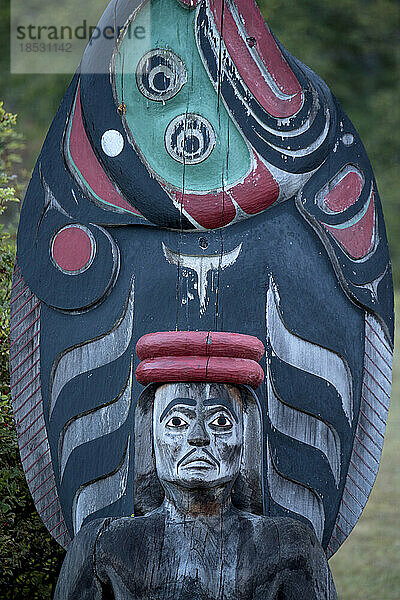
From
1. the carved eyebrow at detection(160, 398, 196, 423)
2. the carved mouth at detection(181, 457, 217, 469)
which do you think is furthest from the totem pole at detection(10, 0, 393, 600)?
the carved mouth at detection(181, 457, 217, 469)

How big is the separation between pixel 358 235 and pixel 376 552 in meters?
2.33

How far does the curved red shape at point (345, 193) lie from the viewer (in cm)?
292

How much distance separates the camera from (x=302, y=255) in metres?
2.87

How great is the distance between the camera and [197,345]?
2406 mm

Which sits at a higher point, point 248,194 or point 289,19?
point 289,19

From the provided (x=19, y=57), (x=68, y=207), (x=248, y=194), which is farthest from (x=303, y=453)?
(x=19, y=57)

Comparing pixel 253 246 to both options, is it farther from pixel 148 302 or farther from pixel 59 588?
pixel 59 588

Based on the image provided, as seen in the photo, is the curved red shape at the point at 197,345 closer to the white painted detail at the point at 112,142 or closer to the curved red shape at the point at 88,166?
the curved red shape at the point at 88,166

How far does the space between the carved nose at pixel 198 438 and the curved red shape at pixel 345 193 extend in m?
0.84

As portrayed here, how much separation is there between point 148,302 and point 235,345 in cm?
44

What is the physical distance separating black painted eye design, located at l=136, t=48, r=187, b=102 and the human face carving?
90 cm

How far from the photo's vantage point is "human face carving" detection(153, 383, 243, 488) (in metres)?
2.41

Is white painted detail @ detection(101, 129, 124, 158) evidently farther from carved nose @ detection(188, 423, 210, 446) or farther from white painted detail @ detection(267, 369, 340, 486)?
carved nose @ detection(188, 423, 210, 446)

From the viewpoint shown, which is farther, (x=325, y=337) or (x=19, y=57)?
(x=19, y=57)
